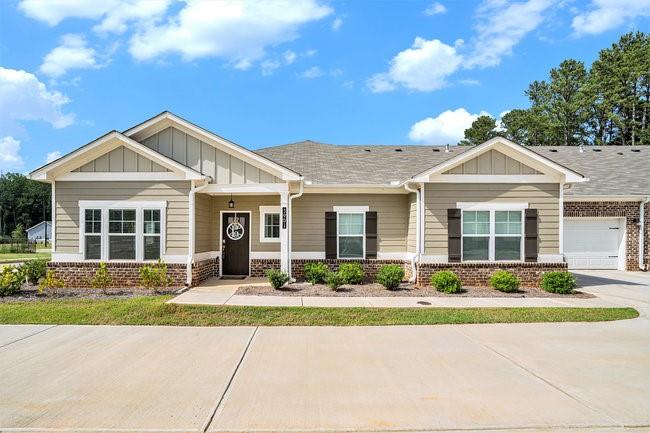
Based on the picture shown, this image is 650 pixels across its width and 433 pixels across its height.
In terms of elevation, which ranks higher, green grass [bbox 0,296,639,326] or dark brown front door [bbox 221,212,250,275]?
dark brown front door [bbox 221,212,250,275]

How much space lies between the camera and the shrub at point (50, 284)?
32.1 ft

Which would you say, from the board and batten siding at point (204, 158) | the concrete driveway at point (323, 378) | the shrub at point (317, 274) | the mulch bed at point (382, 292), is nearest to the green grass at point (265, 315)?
the concrete driveway at point (323, 378)

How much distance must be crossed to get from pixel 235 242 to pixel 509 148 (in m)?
8.47

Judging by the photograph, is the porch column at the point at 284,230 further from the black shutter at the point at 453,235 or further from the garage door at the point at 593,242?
the garage door at the point at 593,242

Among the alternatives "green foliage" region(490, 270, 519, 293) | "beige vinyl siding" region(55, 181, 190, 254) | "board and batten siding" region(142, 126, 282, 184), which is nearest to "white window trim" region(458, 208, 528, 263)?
"green foliage" region(490, 270, 519, 293)

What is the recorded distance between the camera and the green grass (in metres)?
7.43

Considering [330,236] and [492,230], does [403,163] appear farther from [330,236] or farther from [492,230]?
[492,230]

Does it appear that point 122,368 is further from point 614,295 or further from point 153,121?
point 614,295

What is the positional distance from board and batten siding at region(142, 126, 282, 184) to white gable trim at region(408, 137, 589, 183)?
414 centimetres

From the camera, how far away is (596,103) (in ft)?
119

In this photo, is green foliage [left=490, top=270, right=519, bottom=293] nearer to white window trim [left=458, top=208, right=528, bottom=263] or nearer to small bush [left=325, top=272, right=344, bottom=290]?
white window trim [left=458, top=208, right=528, bottom=263]

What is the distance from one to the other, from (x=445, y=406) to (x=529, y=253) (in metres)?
8.53

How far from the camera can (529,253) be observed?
11289 mm

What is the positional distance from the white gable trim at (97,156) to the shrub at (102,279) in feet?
8.05
